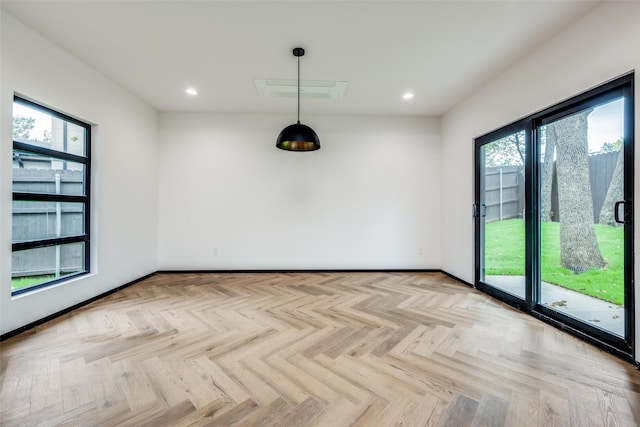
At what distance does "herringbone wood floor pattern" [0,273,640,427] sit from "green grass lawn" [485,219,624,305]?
0.54m

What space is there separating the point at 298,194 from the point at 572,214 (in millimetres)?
3725

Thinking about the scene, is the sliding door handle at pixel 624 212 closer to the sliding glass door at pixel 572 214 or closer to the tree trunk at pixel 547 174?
the sliding glass door at pixel 572 214

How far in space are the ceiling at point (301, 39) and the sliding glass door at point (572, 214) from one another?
2.94ft

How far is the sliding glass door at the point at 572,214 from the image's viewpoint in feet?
7.23

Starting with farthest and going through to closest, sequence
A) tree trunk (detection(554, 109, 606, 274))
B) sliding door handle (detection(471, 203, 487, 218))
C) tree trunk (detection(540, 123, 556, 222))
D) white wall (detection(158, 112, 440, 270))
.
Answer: white wall (detection(158, 112, 440, 270)) < sliding door handle (detection(471, 203, 487, 218)) < tree trunk (detection(540, 123, 556, 222)) < tree trunk (detection(554, 109, 606, 274))

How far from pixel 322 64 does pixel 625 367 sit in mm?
3888

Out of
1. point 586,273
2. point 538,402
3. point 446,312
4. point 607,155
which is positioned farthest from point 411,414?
point 607,155

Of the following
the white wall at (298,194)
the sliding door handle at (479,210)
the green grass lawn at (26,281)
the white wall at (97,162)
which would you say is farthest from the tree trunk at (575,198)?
the green grass lawn at (26,281)

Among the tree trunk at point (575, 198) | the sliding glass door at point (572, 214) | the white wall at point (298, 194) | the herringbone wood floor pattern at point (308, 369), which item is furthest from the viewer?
the white wall at point (298, 194)

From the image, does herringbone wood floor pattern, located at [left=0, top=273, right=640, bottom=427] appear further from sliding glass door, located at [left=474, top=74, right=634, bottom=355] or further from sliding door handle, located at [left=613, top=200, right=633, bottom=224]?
sliding door handle, located at [left=613, top=200, right=633, bottom=224]

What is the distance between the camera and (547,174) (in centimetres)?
292

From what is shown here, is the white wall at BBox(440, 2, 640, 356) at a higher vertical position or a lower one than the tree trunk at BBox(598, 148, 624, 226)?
higher

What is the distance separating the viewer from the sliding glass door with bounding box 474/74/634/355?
2.20m

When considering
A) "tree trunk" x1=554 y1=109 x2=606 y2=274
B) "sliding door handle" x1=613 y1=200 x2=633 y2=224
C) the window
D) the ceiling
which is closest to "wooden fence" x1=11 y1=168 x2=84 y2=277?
the window
